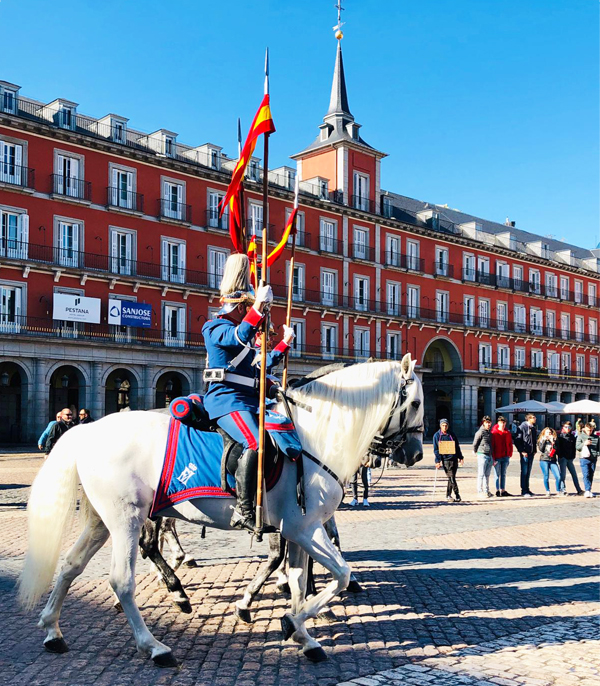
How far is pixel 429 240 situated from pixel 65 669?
157 feet

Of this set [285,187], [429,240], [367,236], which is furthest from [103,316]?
[429,240]

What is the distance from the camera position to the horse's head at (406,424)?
18.3ft

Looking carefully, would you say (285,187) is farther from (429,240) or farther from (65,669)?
(65,669)

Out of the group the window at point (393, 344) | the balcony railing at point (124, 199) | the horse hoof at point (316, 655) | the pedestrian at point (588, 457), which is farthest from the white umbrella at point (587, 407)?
the horse hoof at point (316, 655)

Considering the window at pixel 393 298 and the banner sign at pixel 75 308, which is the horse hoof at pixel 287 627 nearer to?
the banner sign at pixel 75 308

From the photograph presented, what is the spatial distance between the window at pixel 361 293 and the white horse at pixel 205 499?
39843 mm

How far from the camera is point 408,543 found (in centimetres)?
956

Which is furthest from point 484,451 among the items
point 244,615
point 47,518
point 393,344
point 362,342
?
point 393,344

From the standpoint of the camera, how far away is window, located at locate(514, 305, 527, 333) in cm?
5678

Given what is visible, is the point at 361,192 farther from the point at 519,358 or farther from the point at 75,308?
the point at 75,308

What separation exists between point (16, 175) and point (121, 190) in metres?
5.16

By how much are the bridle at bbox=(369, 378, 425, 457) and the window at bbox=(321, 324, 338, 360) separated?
123 ft

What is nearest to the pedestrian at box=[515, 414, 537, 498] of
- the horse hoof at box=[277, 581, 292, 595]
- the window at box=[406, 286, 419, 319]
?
the horse hoof at box=[277, 581, 292, 595]

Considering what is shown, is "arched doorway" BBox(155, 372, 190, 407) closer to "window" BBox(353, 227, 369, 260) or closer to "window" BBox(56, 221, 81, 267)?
"window" BBox(56, 221, 81, 267)
